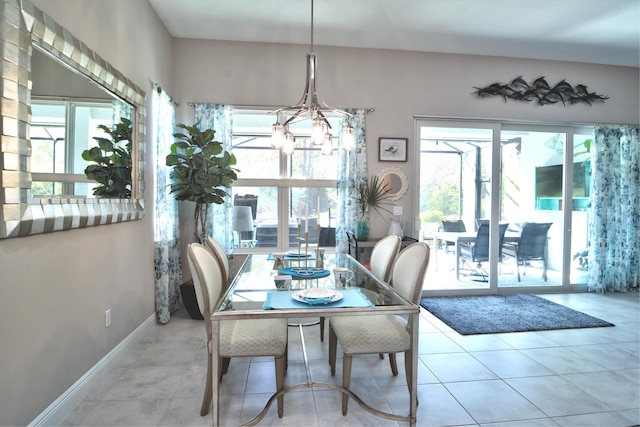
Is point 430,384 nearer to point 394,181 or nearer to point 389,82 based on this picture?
point 394,181

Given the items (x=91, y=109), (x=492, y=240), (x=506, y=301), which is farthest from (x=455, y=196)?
(x=91, y=109)

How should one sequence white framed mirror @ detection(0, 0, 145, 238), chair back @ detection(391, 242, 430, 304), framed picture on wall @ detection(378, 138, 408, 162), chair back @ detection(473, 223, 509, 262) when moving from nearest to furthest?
white framed mirror @ detection(0, 0, 145, 238) → chair back @ detection(391, 242, 430, 304) → framed picture on wall @ detection(378, 138, 408, 162) → chair back @ detection(473, 223, 509, 262)

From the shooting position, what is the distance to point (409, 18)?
3.29 m

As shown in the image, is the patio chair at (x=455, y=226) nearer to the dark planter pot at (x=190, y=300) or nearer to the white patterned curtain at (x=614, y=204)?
the white patterned curtain at (x=614, y=204)

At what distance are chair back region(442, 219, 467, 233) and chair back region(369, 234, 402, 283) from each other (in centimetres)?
193

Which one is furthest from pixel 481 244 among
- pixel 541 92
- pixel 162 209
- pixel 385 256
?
pixel 162 209

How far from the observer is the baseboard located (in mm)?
1702

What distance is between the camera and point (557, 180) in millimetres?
4398

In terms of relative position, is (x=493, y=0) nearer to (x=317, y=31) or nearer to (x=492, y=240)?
(x=317, y=31)

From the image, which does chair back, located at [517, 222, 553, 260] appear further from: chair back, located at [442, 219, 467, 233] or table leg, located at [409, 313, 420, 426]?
table leg, located at [409, 313, 420, 426]

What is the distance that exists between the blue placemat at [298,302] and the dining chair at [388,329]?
0.28 metres

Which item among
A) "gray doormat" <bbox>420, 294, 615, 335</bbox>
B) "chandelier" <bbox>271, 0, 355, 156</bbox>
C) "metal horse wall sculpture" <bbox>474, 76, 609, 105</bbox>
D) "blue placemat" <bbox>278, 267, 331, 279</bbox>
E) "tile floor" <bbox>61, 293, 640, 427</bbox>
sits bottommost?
"tile floor" <bbox>61, 293, 640, 427</bbox>

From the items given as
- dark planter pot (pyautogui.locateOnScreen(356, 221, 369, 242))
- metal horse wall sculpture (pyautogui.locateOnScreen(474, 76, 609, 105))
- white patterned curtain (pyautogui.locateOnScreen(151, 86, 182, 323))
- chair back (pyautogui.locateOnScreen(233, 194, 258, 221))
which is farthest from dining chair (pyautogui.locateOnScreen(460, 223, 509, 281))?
white patterned curtain (pyautogui.locateOnScreen(151, 86, 182, 323))

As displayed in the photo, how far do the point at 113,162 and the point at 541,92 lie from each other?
4.96 meters
